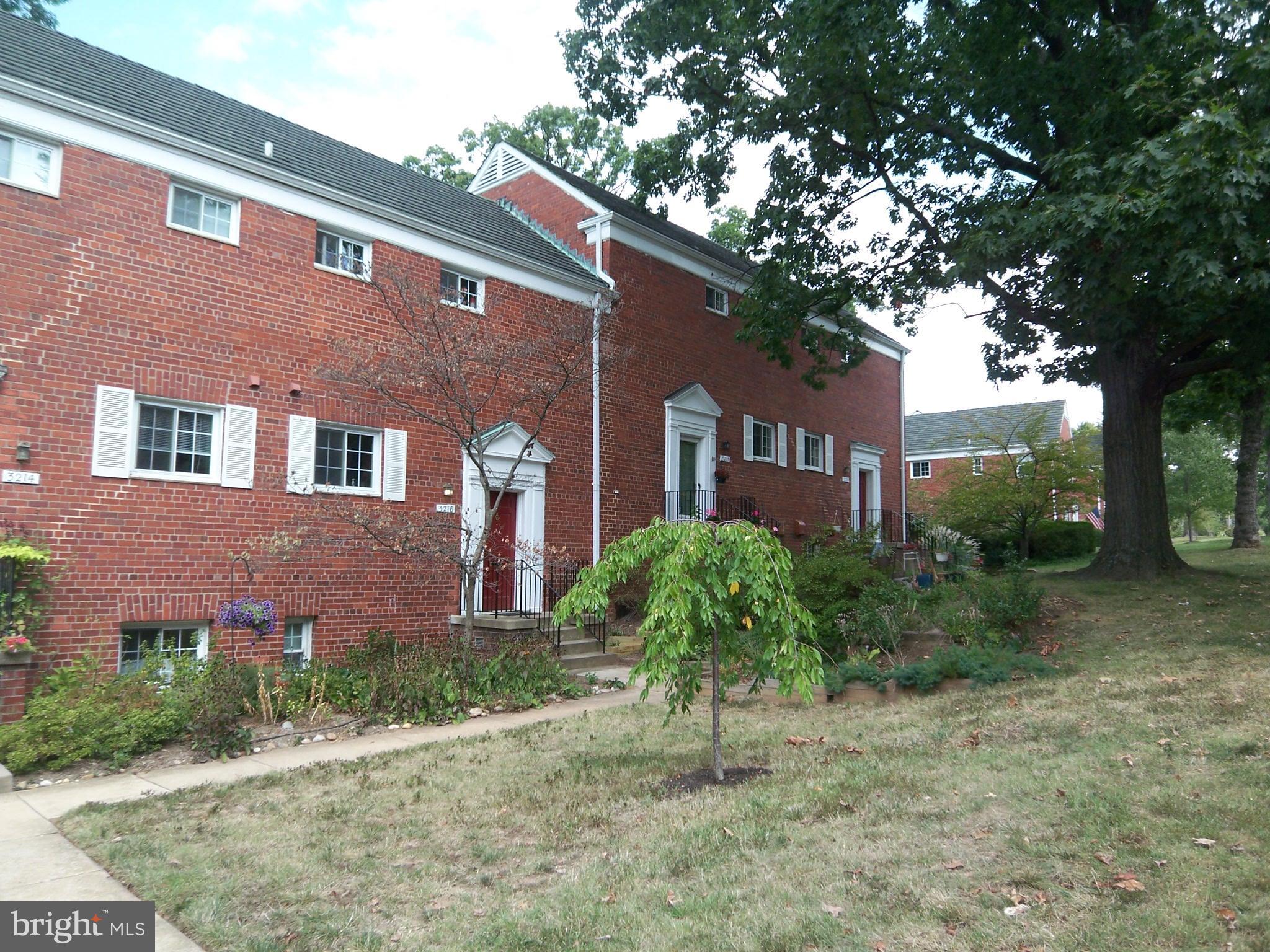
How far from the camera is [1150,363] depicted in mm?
13477

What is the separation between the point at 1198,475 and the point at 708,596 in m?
40.4

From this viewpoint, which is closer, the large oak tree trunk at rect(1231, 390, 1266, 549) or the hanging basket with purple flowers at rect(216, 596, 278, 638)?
the hanging basket with purple flowers at rect(216, 596, 278, 638)

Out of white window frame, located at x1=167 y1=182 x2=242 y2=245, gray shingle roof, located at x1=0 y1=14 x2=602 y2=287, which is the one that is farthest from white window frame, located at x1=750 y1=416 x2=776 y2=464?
white window frame, located at x1=167 y1=182 x2=242 y2=245

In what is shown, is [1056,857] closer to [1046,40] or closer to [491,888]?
[491,888]

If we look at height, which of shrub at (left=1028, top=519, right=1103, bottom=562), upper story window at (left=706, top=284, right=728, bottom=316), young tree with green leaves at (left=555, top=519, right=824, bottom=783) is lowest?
young tree with green leaves at (left=555, top=519, right=824, bottom=783)

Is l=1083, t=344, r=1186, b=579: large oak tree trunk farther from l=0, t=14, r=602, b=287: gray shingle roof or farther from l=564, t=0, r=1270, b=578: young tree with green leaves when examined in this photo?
l=0, t=14, r=602, b=287: gray shingle roof

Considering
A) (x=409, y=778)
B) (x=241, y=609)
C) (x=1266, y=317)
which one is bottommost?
(x=409, y=778)

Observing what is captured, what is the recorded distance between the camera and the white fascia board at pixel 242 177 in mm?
9281

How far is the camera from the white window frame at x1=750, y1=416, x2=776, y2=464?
19.7 m

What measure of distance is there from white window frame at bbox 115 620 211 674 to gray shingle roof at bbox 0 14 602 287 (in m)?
5.84

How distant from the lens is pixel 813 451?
2225 centimetres

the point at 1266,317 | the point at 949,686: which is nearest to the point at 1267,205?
the point at 1266,317

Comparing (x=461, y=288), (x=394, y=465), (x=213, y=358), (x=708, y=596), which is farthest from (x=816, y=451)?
(x=708, y=596)

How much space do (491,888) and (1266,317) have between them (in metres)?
13.2
